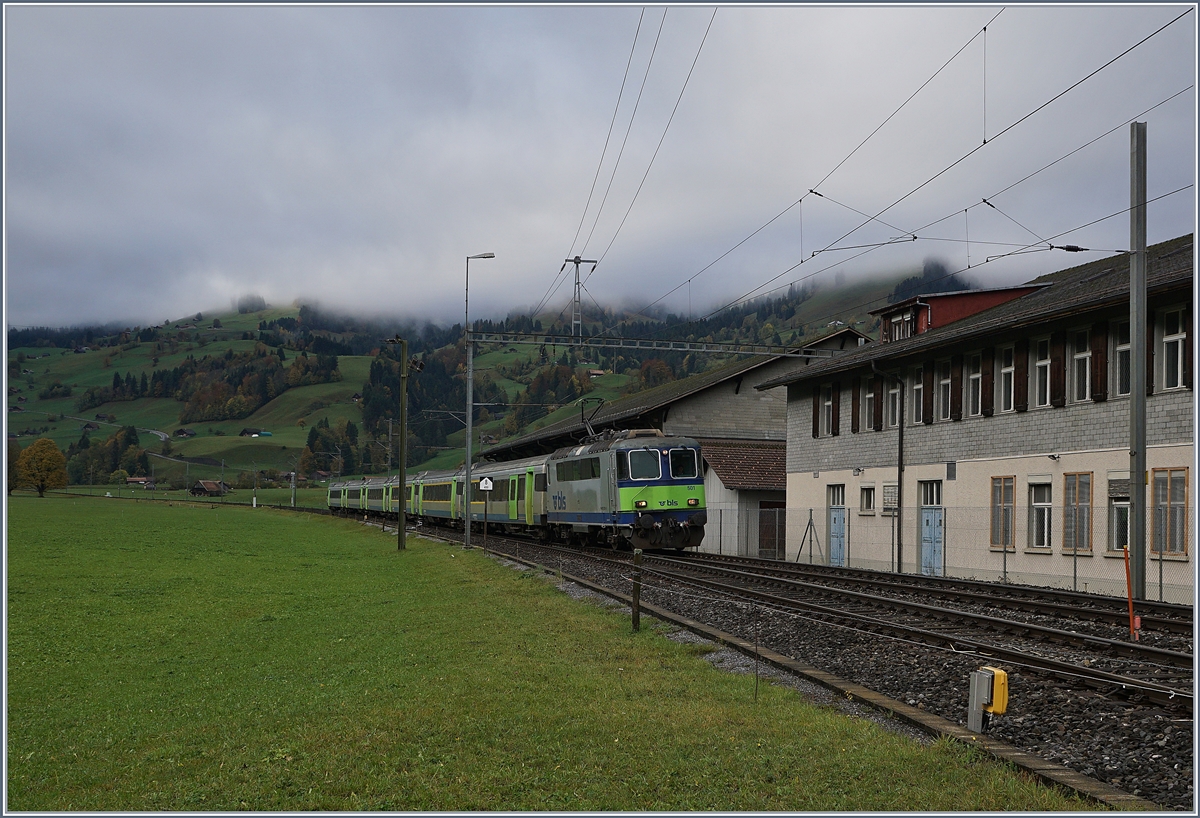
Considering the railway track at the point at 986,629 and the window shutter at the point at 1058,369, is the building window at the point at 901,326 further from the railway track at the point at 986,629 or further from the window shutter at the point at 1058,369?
the railway track at the point at 986,629

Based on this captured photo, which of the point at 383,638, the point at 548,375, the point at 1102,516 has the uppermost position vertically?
the point at 548,375

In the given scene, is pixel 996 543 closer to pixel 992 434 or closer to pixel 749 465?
pixel 992 434

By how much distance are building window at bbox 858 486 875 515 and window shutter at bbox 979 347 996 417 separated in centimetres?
654

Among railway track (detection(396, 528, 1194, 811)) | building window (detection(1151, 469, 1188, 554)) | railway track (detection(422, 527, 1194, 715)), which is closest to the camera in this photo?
railway track (detection(396, 528, 1194, 811))

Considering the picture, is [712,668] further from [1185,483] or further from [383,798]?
[1185,483]

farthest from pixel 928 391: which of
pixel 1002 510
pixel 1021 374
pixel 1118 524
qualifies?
pixel 1118 524

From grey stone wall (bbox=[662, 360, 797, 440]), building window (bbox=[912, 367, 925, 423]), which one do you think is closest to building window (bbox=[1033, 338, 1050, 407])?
building window (bbox=[912, 367, 925, 423])

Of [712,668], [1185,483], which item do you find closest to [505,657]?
[712,668]

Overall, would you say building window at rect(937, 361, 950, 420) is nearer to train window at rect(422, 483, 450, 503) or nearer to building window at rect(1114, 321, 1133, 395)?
building window at rect(1114, 321, 1133, 395)

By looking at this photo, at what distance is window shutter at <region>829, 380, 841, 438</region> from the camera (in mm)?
39000

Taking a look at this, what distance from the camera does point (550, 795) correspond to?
22.5ft

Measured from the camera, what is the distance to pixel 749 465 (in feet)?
146

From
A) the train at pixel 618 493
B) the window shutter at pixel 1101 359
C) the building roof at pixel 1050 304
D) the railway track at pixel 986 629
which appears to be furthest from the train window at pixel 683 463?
the window shutter at pixel 1101 359

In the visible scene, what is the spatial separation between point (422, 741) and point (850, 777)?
3230 millimetres
